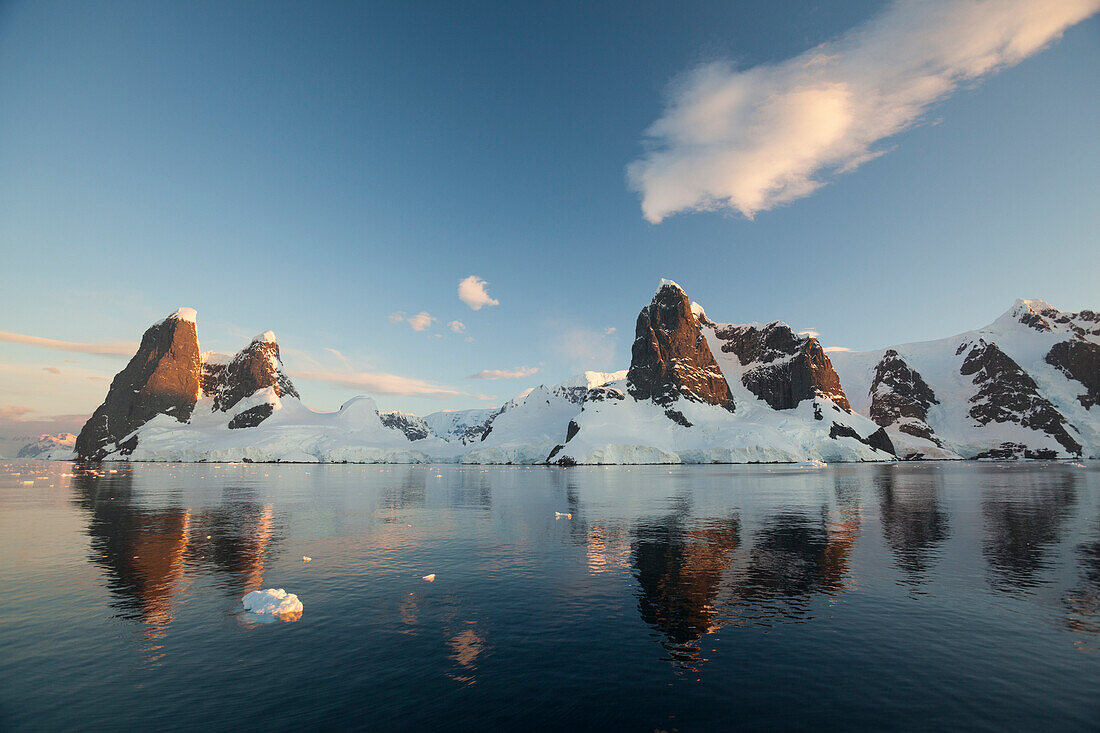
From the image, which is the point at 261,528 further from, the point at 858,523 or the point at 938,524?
the point at 938,524

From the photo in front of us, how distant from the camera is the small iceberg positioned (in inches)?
776

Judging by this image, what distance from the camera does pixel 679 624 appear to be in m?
19.2

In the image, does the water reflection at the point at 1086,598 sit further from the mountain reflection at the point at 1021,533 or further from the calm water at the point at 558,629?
the mountain reflection at the point at 1021,533

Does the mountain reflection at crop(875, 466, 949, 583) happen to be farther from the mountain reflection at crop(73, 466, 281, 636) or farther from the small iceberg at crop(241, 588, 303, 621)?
the mountain reflection at crop(73, 466, 281, 636)

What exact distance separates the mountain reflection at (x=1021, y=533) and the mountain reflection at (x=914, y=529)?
2.79 metres

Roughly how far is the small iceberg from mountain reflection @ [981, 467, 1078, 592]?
99.9 feet

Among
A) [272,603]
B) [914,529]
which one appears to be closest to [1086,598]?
[914,529]

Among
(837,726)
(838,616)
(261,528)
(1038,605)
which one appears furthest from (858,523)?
(261,528)

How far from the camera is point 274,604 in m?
20.0

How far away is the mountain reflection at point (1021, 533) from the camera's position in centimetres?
2550

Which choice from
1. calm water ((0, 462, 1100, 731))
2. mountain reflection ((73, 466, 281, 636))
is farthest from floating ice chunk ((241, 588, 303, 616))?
mountain reflection ((73, 466, 281, 636))

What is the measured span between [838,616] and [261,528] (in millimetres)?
40309

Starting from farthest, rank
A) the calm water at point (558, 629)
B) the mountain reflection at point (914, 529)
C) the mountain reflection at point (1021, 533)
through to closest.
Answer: the mountain reflection at point (914, 529) → the mountain reflection at point (1021, 533) → the calm water at point (558, 629)

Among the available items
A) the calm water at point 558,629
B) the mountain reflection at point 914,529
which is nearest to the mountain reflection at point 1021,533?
the calm water at point 558,629
